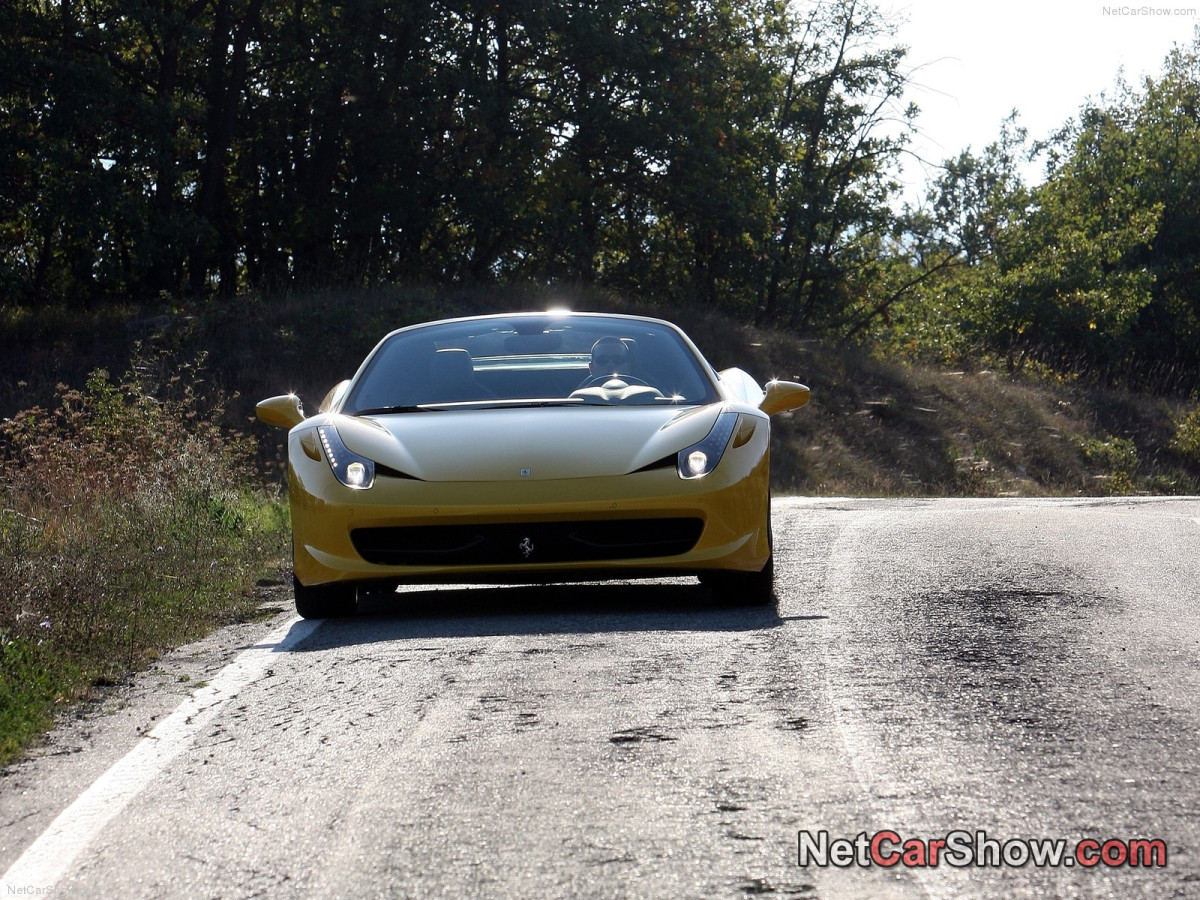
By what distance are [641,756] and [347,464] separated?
3.11 metres

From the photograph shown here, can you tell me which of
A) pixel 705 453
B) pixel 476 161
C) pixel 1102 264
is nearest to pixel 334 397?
pixel 705 453

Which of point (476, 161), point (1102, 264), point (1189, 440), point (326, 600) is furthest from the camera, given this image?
point (1102, 264)

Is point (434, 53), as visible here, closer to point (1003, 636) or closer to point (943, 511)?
point (943, 511)

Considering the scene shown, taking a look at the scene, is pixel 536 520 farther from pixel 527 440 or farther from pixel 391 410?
pixel 391 410

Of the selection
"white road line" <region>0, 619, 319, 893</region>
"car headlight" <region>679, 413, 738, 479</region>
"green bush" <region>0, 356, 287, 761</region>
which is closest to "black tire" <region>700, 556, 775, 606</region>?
"car headlight" <region>679, 413, 738, 479</region>

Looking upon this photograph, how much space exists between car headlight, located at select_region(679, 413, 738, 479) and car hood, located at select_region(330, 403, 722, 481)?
0.11ft

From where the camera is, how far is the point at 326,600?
705 cm

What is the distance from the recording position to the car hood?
6707 millimetres

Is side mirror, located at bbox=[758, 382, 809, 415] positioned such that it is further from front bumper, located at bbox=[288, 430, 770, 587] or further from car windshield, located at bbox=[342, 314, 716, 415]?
front bumper, located at bbox=[288, 430, 770, 587]

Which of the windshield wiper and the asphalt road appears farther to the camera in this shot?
the windshield wiper

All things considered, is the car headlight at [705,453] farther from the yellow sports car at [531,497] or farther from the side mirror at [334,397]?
the side mirror at [334,397]

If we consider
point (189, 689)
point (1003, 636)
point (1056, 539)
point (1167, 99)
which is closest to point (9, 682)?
point (189, 689)

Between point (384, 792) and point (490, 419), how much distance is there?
3.36 meters

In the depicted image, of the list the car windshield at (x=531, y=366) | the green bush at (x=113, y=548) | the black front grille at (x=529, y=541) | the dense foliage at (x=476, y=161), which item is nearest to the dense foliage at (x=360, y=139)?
the dense foliage at (x=476, y=161)
